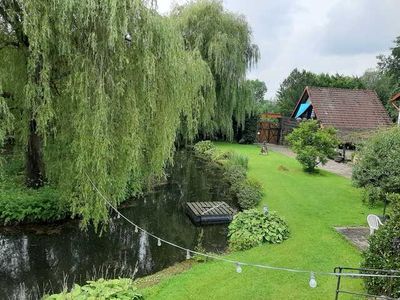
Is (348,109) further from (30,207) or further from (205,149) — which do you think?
(30,207)

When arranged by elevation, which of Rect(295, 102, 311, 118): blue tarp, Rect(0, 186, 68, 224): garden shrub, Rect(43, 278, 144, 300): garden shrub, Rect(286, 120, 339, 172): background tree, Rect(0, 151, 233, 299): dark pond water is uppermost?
Rect(295, 102, 311, 118): blue tarp

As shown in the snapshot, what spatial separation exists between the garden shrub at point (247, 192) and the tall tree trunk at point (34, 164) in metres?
6.62

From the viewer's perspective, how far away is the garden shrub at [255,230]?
29.8 ft

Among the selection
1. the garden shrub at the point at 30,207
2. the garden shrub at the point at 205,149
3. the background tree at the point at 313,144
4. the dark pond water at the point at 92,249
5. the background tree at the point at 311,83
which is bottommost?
the dark pond water at the point at 92,249

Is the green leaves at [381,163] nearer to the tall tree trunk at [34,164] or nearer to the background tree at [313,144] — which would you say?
the background tree at [313,144]

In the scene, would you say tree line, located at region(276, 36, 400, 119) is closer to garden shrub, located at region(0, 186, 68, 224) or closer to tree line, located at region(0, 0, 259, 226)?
tree line, located at region(0, 0, 259, 226)

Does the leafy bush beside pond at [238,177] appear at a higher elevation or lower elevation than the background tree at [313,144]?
lower

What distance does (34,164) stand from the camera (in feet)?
35.6

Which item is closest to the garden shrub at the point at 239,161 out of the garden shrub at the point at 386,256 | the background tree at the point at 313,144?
the background tree at the point at 313,144

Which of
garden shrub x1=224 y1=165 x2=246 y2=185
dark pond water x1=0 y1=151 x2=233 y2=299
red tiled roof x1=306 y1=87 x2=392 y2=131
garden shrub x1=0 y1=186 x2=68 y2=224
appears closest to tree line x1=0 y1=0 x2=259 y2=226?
garden shrub x1=0 y1=186 x2=68 y2=224

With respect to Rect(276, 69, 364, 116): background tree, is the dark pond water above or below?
below

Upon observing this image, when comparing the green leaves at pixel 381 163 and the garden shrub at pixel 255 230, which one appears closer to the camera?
the garden shrub at pixel 255 230

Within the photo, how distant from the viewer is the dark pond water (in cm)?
782

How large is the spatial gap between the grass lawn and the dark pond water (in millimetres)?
1491
